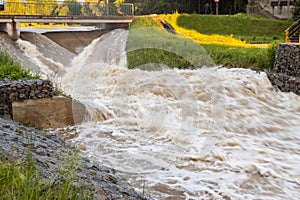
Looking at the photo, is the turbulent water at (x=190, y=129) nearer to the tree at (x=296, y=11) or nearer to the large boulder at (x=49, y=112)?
the large boulder at (x=49, y=112)

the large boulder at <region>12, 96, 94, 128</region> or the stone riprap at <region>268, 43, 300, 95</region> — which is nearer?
the large boulder at <region>12, 96, 94, 128</region>

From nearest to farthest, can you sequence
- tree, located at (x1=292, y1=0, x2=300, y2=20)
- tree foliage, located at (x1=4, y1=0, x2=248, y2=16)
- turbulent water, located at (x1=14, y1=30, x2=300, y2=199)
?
1. turbulent water, located at (x1=14, y1=30, x2=300, y2=199)
2. tree foliage, located at (x1=4, y1=0, x2=248, y2=16)
3. tree, located at (x1=292, y1=0, x2=300, y2=20)

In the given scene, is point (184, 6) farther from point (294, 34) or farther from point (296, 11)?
point (294, 34)

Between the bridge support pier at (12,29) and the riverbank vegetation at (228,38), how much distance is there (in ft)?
16.2

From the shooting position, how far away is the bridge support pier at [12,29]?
15.9m

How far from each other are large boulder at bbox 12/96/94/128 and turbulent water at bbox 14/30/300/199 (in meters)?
0.33

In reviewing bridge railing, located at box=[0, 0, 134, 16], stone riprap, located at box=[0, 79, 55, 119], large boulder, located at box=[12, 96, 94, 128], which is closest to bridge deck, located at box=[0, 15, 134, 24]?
bridge railing, located at box=[0, 0, 134, 16]

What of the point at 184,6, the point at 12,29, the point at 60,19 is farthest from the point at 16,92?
the point at 184,6

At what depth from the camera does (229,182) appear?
6.19 m

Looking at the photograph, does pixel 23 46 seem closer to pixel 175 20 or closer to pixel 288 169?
pixel 175 20

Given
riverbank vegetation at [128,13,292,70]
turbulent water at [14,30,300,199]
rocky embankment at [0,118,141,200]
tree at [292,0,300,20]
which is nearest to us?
rocky embankment at [0,118,141,200]

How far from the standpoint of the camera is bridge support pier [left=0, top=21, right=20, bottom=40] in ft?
52.1

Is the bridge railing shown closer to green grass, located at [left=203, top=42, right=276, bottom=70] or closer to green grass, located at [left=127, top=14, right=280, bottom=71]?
green grass, located at [left=127, top=14, right=280, bottom=71]

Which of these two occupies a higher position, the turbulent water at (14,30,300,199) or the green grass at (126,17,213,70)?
the green grass at (126,17,213,70)
